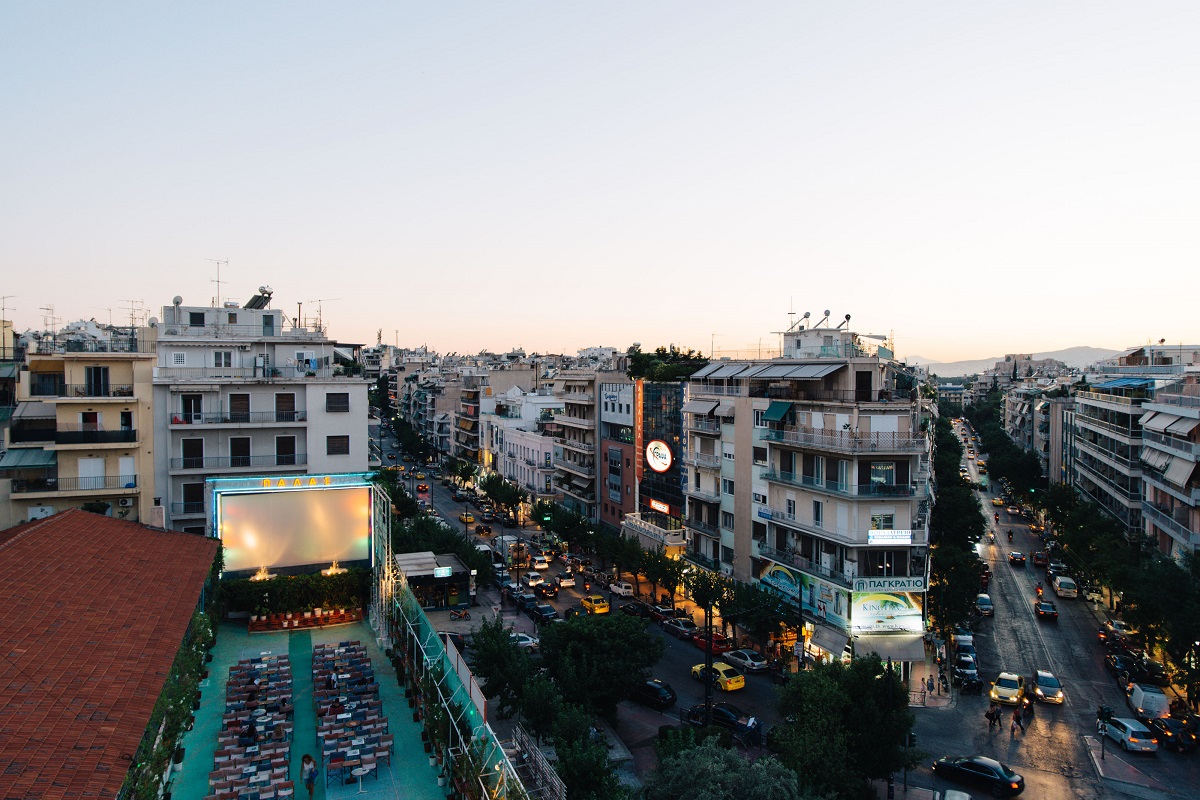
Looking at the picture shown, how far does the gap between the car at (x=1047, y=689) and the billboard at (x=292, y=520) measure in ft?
84.4

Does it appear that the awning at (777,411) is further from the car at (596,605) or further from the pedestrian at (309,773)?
the pedestrian at (309,773)

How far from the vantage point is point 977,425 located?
507 ft

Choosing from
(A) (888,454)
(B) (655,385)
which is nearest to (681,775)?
(A) (888,454)

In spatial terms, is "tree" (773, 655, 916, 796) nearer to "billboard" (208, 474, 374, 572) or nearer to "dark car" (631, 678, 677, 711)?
"dark car" (631, 678, 677, 711)

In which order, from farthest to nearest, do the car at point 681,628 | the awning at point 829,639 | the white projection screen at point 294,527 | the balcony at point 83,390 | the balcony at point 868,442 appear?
the car at point 681,628
the balcony at point 83,390
the balcony at point 868,442
the awning at point 829,639
the white projection screen at point 294,527

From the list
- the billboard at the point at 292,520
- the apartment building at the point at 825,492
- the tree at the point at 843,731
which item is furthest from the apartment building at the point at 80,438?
the apartment building at the point at 825,492

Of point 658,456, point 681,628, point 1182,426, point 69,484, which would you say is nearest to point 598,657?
point 681,628

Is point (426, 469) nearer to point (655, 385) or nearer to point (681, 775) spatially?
point (655, 385)

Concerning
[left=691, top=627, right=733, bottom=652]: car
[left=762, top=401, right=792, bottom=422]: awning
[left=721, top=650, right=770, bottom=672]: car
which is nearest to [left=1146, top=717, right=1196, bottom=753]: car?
[left=721, top=650, right=770, bottom=672]: car

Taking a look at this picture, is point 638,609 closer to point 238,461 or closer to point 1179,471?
point 238,461

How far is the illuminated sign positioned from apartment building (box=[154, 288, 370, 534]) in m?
23.6

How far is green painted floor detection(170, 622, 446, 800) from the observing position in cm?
1862

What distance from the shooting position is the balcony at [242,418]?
36562 mm

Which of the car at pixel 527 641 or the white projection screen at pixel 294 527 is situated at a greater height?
the white projection screen at pixel 294 527
